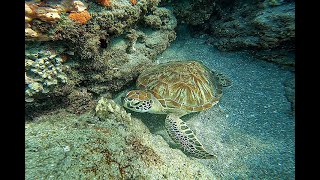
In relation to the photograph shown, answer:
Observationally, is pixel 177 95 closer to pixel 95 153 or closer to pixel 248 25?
pixel 95 153

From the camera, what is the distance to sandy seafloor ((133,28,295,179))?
8.15ft

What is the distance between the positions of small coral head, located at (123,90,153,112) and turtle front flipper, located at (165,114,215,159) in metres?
0.43

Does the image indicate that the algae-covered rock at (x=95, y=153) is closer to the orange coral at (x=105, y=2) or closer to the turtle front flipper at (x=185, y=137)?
the turtle front flipper at (x=185, y=137)

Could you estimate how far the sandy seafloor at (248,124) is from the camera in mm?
2484

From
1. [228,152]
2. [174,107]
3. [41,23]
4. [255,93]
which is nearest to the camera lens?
[41,23]

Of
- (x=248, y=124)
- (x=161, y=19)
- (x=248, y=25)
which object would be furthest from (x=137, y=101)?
(x=248, y=25)

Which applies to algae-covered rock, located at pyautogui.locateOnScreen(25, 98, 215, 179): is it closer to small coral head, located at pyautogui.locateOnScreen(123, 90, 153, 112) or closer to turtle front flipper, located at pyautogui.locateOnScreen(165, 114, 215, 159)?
turtle front flipper, located at pyautogui.locateOnScreen(165, 114, 215, 159)

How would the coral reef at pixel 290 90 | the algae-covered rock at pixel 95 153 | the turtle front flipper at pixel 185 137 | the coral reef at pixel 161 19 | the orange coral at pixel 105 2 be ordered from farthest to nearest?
the coral reef at pixel 161 19, the coral reef at pixel 290 90, the turtle front flipper at pixel 185 137, the orange coral at pixel 105 2, the algae-covered rock at pixel 95 153

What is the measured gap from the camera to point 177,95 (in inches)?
127

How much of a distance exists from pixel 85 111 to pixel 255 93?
305 cm

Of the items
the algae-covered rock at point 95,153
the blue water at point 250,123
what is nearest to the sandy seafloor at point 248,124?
the blue water at point 250,123

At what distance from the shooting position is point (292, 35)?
355 centimetres
